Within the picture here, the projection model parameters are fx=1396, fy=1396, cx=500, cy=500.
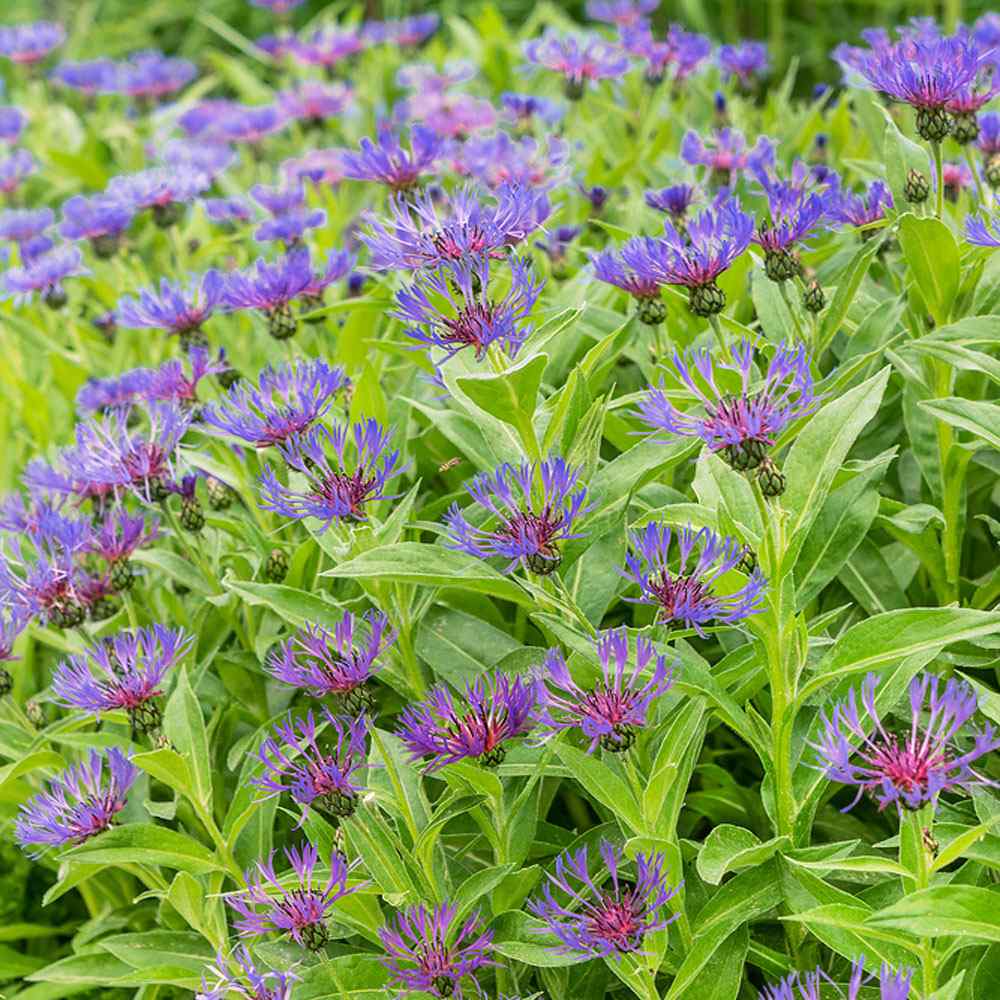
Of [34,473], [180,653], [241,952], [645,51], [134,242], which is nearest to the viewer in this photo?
[241,952]

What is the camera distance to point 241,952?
1678 mm

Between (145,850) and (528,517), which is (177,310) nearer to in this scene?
(145,850)

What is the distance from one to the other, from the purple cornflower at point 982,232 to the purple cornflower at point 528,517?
56 centimetres

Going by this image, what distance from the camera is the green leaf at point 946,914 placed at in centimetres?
120

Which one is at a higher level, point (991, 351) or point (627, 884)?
point (991, 351)

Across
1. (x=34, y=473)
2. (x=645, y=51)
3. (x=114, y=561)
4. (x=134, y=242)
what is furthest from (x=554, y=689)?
(x=134, y=242)

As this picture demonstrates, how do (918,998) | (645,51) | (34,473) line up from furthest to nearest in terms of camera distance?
(645,51) → (34,473) → (918,998)

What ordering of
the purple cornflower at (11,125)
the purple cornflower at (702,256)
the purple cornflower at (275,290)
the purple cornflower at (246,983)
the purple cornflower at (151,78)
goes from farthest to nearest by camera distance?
the purple cornflower at (151,78) → the purple cornflower at (11,125) → the purple cornflower at (275,290) → the purple cornflower at (702,256) → the purple cornflower at (246,983)

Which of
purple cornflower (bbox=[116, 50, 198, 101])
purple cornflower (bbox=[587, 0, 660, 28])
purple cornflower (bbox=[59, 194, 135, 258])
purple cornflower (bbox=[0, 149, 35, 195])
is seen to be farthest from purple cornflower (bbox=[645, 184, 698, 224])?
purple cornflower (bbox=[116, 50, 198, 101])

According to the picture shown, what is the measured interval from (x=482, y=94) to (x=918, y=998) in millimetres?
3085

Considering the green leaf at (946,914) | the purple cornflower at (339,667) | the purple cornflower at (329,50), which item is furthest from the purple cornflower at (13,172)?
the green leaf at (946,914)

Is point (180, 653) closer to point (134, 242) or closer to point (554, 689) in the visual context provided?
point (554, 689)

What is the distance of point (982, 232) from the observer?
1621 mm

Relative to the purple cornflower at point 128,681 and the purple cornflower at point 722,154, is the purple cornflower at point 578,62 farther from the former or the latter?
the purple cornflower at point 128,681
